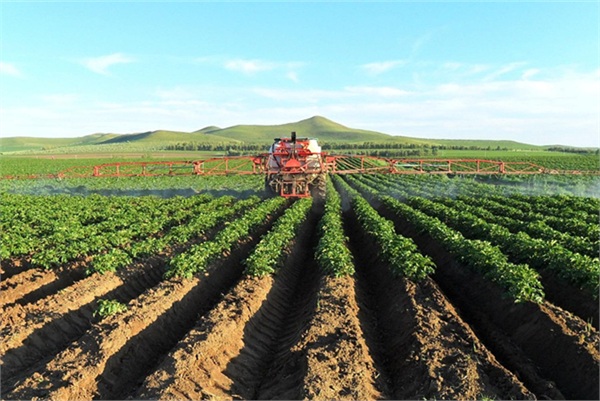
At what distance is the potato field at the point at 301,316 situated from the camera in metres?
6.68

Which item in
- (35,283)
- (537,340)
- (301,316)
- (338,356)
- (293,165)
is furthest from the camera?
(293,165)

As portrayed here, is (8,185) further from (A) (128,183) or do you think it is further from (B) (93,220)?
(B) (93,220)

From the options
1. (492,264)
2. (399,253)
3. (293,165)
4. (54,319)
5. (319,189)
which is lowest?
(54,319)

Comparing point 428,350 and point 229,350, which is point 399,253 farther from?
point 229,350

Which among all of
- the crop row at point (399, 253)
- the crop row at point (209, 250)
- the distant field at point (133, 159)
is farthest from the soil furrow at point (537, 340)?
the distant field at point (133, 159)

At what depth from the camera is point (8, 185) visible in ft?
155

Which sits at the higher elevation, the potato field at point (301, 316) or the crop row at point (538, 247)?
the crop row at point (538, 247)

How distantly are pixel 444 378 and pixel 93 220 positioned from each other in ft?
59.5

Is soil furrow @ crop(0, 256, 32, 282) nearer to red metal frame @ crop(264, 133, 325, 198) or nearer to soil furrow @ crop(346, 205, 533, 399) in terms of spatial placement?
soil furrow @ crop(346, 205, 533, 399)

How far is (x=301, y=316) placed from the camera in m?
9.70

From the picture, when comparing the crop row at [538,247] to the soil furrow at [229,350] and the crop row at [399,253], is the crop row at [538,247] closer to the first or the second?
the crop row at [399,253]

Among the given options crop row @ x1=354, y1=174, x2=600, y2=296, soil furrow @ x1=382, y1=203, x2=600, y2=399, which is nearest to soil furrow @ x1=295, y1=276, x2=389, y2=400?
soil furrow @ x1=382, y1=203, x2=600, y2=399

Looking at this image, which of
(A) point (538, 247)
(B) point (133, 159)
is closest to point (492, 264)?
(A) point (538, 247)

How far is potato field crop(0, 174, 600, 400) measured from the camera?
668 centimetres
